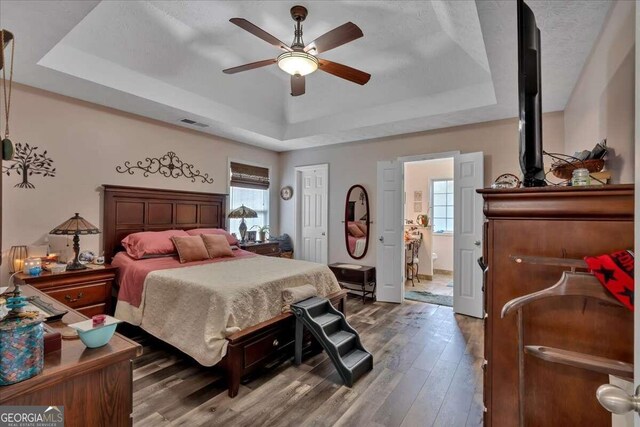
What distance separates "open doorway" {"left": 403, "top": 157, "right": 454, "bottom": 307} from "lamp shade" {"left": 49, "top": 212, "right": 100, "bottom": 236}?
198 inches

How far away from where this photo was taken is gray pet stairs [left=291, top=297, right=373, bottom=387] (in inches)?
97.1

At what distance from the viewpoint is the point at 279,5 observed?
2871 millimetres

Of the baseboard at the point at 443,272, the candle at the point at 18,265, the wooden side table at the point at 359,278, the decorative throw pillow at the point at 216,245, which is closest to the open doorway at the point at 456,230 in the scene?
the wooden side table at the point at 359,278

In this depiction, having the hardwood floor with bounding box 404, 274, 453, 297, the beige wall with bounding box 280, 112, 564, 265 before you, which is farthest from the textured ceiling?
the hardwood floor with bounding box 404, 274, 453, 297

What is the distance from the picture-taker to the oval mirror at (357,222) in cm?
520

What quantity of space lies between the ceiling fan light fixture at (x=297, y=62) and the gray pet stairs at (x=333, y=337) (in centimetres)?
200

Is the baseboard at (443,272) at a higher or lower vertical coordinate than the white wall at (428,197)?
lower

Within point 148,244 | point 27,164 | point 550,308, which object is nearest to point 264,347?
point 148,244

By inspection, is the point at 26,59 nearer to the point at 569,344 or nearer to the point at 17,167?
the point at 17,167

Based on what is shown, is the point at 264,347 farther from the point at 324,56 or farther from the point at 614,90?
the point at 324,56

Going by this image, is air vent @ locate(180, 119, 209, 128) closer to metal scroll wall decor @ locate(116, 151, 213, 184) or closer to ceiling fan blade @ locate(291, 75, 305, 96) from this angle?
metal scroll wall decor @ locate(116, 151, 213, 184)

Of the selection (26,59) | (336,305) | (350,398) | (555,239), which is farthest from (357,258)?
(26,59)

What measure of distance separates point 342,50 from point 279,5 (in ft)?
3.12

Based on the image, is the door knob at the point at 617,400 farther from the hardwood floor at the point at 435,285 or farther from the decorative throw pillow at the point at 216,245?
the hardwood floor at the point at 435,285
